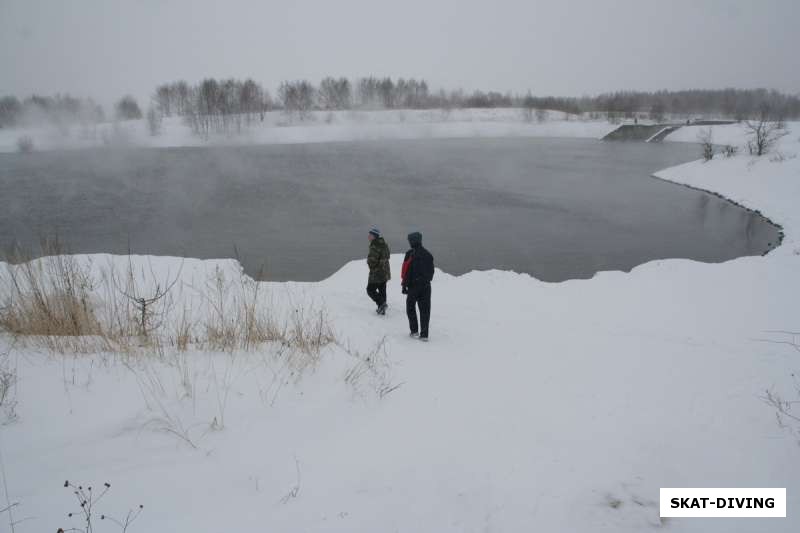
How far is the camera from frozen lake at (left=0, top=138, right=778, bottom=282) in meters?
14.8

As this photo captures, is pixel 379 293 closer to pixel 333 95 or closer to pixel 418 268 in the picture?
pixel 418 268

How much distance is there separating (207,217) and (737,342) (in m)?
19.1

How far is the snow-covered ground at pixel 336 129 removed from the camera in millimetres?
58531

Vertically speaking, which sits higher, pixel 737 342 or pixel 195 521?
pixel 195 521

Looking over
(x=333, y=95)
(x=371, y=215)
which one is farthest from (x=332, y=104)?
(x=371, y=215)

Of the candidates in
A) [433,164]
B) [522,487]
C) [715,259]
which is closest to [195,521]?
[522,487]

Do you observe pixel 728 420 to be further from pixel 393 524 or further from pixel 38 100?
pixel 38 100

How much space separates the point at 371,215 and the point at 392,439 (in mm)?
17212

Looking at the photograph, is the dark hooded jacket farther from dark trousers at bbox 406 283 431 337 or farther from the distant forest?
the distant forest

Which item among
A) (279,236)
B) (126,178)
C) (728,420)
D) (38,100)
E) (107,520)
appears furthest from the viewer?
(38,100)

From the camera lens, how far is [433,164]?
127 feet

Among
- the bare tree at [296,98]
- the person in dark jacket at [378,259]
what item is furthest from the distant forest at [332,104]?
the person in dark jacket at [378,259]

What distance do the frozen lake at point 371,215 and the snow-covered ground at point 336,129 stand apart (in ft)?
86.0

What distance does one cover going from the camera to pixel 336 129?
247ft
